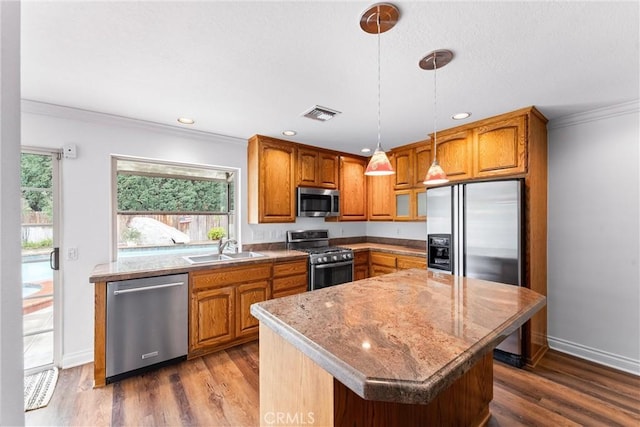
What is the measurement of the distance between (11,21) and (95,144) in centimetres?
260

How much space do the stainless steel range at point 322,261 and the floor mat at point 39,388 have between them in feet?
7.91

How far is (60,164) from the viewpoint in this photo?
99.9 inches

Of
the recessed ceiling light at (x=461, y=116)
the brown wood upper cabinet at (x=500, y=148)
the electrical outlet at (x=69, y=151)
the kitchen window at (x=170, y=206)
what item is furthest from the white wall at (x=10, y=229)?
the brown wood upper cabinet at (x=500, y=148)

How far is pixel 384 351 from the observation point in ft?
3.06

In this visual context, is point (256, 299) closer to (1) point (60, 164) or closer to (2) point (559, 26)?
(1) point (60, 164)

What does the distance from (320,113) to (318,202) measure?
4.92ft

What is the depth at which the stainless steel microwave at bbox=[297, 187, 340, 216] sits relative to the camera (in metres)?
3.69

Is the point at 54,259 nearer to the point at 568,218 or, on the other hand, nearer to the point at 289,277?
the point at 289,277

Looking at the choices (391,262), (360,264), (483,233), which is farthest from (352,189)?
(483,233)

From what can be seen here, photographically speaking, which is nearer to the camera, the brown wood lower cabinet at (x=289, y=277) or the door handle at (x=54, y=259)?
the door handle at (x=54, y=259)

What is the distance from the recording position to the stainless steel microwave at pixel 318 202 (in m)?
3.69

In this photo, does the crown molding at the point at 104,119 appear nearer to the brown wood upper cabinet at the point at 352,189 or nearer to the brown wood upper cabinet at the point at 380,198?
the brown wood upper cabinet at the point at 352,189

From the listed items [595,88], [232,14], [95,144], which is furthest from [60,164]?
[595,88]

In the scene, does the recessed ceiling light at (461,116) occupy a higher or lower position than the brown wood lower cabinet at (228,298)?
higher
